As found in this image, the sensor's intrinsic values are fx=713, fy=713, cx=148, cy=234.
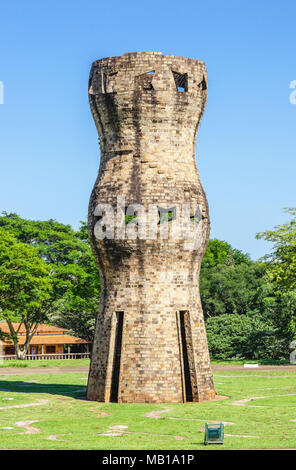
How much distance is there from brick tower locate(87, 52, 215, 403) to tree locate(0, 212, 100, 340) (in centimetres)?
3640

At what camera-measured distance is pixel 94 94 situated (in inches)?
1296

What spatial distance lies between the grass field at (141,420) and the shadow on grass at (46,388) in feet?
0.15

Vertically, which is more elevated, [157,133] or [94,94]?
[94,94]

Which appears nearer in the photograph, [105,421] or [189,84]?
[105,421]

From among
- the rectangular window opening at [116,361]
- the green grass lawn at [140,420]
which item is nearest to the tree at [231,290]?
the green grass lawn at [140,420]

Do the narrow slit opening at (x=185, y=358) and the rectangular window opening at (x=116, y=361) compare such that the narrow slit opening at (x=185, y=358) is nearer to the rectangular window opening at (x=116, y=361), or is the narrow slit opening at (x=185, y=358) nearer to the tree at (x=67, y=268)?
the rectangular window opening at (x=116, y=361)

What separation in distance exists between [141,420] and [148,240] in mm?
8253

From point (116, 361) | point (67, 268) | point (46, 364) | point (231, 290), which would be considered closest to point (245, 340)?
point (231, 290)

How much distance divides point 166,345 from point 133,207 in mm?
6162

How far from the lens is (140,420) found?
2608 centimetres

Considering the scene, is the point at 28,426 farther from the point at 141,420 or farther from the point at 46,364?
the point at 46,364
